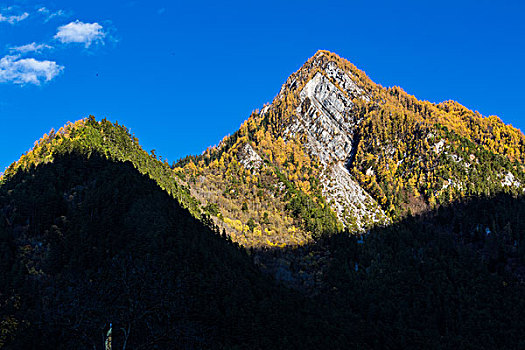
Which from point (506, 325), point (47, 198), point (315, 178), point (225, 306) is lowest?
point (506, 325)

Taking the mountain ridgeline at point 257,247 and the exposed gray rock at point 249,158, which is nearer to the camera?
the mountain ridgeline at point 257,247

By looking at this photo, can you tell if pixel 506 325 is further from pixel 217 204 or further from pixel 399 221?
pixel 217 204

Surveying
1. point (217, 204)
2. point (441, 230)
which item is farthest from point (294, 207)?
point (441, 230)

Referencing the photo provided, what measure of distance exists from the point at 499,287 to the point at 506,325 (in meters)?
17.5

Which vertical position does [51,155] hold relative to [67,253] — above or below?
above

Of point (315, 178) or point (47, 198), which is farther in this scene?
point (315, 178)

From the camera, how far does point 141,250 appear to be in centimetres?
7106

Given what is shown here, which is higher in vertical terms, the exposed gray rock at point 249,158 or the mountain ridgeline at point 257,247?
the exposed gray rock at point 249,158

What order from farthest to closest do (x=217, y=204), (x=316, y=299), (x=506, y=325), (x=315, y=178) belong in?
(x=315, y=178), (x=217, y=204), (x=316, y=299), (x=506, y=325)

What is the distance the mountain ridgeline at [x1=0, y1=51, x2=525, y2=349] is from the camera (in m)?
53.2

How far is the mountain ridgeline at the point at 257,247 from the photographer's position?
2096 inches

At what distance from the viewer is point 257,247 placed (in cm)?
12269

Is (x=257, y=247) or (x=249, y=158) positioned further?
(x=249, y=158)

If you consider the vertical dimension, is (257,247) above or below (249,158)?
below
